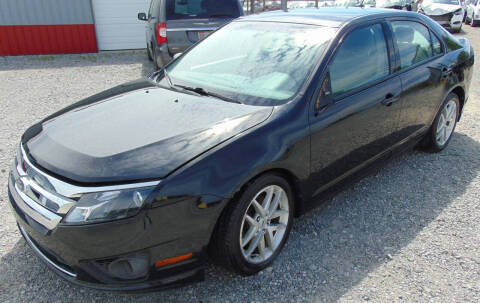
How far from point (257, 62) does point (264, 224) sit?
4.18 ft

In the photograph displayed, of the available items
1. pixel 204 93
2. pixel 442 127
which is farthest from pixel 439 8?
pixel 204 93

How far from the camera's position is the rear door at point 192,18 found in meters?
6.96

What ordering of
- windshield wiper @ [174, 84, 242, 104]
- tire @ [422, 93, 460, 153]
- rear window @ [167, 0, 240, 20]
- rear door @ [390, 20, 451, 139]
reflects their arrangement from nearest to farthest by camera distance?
1. windshield wiper @ [174, 84, 242, 104]
2. rear door @ [390, 20, 451, 139]
3. tire @ [422, 93, 460, 153]
4. rear window @ [167, 0, 240, 20]

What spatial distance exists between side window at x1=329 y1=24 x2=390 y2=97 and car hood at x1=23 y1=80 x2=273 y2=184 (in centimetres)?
69

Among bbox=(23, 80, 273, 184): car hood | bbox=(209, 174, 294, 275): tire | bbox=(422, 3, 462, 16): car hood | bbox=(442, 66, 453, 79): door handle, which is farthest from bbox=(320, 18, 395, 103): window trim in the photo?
bbox=(422, 3, 462, 16): car hood

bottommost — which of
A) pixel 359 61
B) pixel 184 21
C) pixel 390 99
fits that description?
pixel 390 99

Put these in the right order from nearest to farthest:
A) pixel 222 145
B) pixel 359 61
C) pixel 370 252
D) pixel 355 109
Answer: pixel 222 145 < pixel 370 252 < pixel 355 109 < pixel 359 61

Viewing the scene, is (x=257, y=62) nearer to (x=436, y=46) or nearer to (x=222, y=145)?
(x=222, y=145)

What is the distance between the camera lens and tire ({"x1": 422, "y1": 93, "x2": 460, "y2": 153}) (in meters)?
4.24

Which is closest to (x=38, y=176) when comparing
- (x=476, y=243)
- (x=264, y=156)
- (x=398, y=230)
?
(x=264, y=156)

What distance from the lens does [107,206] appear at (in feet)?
6.36

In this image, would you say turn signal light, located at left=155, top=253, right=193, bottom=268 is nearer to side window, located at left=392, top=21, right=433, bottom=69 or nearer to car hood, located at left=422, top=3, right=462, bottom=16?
side window, located at left=392, top=21, right=433, bottom=69

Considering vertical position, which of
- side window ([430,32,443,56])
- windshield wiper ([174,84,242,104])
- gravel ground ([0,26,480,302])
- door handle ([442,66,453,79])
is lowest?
gravel ground ([0,26,480,302])

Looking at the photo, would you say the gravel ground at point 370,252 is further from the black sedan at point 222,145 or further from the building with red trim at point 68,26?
the building with red trim at point 68,26
